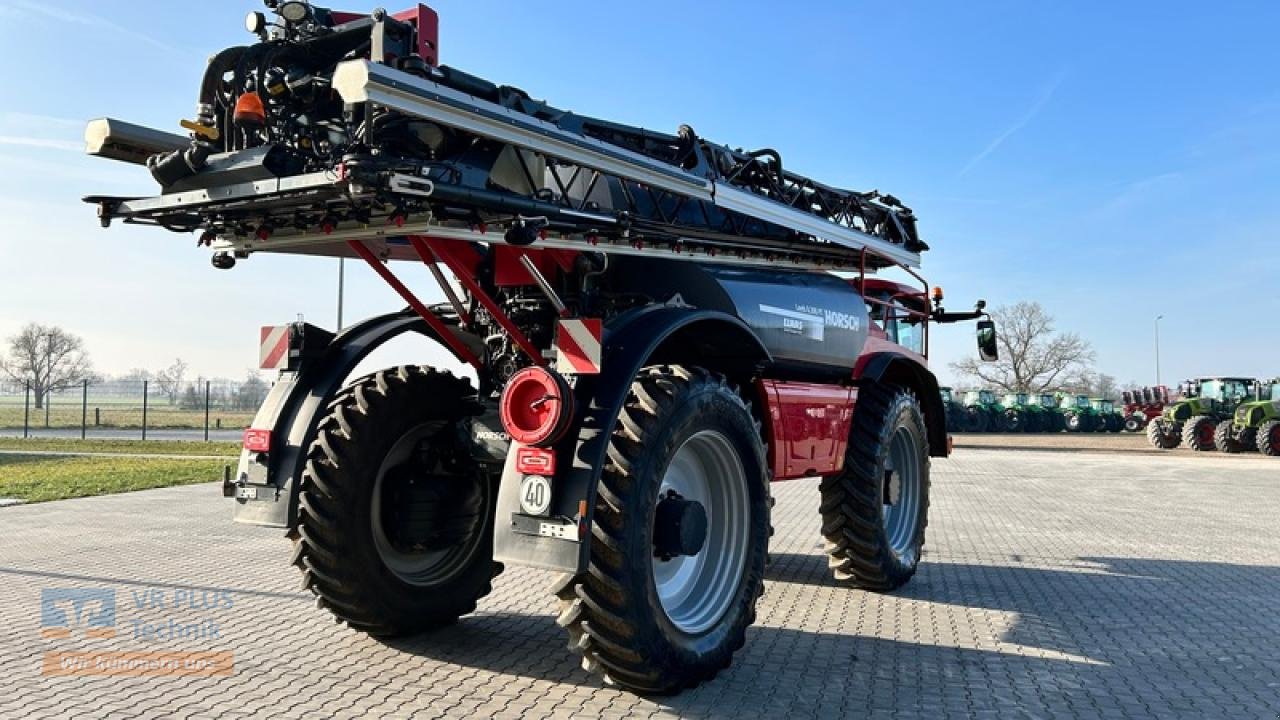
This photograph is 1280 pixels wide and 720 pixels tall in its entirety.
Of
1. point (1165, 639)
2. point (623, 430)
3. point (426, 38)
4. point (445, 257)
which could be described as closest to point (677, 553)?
point (623, 430)

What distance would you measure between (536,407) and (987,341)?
6.81 meters

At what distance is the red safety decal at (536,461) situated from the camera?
13.7 feet

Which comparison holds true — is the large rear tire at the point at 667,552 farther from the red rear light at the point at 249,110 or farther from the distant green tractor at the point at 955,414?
the distant green tractor at the point at 955,414

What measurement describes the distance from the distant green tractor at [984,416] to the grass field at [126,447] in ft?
104

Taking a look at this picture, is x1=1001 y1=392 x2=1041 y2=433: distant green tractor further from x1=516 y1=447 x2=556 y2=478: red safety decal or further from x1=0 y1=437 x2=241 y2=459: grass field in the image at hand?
x1=516 y1=447 x2=556 y2=478: red safety decal

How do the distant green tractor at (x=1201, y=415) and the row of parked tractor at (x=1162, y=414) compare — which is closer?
the row of parked tractor at (x=1162, y=414)

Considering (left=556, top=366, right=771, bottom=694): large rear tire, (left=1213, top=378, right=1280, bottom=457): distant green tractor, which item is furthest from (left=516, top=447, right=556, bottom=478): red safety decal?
(left=1213, top=378, right=1280, bottom=457): distant green tractor

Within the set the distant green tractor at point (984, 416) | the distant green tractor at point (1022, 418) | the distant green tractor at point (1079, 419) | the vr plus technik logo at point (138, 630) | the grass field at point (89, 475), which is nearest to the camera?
the vr plus technik logo at point (138, 630)

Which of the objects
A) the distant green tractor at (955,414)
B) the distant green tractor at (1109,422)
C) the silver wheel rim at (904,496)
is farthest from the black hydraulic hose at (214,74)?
the distant green tractor at (1109,422)

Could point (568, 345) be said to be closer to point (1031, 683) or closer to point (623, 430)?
point (623, 430)

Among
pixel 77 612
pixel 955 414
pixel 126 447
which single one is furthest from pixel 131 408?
pixel 77 612

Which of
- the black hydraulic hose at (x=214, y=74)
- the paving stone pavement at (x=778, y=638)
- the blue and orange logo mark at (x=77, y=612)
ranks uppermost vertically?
the black hydraulic hose at (x=214, y=74)

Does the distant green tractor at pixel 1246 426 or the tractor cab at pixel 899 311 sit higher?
the tractor cab at pixel 899 311

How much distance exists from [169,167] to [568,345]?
2.01 metres
